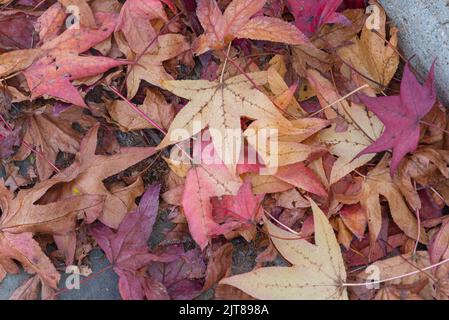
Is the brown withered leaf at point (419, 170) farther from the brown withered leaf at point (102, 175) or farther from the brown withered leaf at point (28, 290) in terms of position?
the brown withered leaf at point (28, 290)

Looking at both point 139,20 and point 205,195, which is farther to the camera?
point 139,20

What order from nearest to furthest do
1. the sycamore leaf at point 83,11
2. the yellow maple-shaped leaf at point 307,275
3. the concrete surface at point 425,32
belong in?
the yellow maple-shaped leaf at point 307,275
the concrete surface at point 425,32
the sycamore leaf at point 83,11

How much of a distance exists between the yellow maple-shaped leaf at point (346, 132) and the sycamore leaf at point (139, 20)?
384mm

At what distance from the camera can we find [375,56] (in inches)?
49.0

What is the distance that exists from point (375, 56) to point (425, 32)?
0.38 ft

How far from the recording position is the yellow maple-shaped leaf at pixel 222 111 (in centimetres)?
110

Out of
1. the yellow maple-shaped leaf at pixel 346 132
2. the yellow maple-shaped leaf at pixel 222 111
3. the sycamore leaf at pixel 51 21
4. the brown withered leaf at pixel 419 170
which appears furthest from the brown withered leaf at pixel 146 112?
the brown withered leaf at pixel 419 170

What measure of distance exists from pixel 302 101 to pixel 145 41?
39 centimetres

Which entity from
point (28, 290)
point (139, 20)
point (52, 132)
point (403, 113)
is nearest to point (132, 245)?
point (28, 290)

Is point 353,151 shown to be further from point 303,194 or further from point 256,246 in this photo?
point 256,246

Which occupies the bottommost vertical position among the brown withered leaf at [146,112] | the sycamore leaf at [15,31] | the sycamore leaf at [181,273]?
the sycamore leaf at [181,273]

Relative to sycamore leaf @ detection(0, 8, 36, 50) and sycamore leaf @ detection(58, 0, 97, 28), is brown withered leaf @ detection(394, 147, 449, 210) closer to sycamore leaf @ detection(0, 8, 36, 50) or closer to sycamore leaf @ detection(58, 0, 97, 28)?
sycamore leaf @ detection(58, 0, 97, 28)

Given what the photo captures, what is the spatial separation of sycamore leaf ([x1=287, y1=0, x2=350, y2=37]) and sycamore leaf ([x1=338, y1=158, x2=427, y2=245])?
0.35 m

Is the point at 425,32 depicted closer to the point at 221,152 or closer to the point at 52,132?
the point at 221,152
